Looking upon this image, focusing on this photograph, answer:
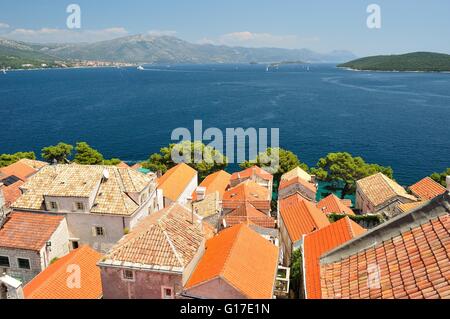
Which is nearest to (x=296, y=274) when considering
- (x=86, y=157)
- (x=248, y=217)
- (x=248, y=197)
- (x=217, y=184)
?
(x=248, y=217)

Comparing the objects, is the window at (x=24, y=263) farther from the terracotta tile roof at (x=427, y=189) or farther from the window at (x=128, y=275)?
the terracotta tile roof at (x=427, y=189)

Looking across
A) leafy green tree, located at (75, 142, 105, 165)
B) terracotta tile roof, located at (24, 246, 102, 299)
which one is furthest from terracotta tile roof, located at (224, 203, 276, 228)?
leafy green tree, located at (75, 142, 105, 165)

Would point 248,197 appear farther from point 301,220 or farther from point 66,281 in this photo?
point 66,281

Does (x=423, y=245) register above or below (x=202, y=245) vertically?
above

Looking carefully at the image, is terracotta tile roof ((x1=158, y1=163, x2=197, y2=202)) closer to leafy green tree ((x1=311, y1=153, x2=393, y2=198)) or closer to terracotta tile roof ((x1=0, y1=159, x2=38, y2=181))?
terracotta tile roof ((x1=0, y1=159, x2=38, y2=181))

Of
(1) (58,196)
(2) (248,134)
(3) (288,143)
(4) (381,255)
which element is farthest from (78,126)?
(4) (381,255)

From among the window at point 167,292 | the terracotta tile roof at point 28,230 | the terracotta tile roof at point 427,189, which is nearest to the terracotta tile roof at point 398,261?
the window at point 167,292
